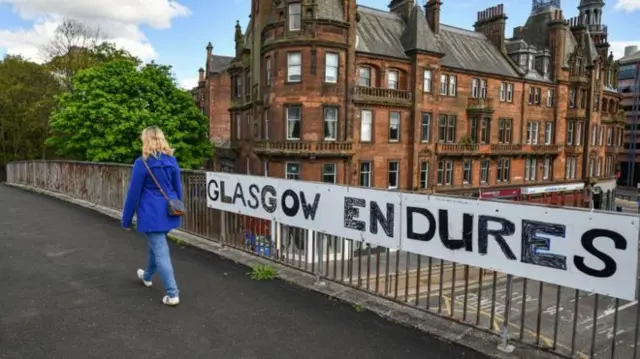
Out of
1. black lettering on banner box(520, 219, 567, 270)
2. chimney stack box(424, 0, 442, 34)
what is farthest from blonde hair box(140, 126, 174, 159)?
chimney stack box(424, 0, 442, 34)

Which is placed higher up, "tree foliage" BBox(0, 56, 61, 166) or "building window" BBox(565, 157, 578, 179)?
"tree foliage" BBox(0, 56, 61, 166)

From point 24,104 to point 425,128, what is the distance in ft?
147

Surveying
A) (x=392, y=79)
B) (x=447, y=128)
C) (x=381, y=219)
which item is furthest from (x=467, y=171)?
(x=381, y=219)

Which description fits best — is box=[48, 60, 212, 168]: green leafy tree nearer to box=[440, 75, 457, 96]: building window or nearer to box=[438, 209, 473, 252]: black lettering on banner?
box=[440, 75, 457, 96]: building window

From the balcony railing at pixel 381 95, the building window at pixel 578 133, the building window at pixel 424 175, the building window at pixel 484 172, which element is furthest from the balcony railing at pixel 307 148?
the building window at pixel 578 133

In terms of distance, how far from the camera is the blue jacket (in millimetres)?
5215

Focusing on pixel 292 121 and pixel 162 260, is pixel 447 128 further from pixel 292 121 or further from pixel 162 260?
pixel 162 260

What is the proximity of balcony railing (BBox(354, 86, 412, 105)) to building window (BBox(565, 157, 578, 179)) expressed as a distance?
25.9 meters

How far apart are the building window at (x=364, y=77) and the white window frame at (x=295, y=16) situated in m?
5.60

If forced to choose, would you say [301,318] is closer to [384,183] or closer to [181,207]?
[181,207]

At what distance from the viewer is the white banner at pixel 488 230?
147 inches

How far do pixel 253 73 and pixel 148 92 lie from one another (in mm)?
7787

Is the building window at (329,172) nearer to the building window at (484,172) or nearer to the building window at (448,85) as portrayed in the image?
the building window at (448,85)

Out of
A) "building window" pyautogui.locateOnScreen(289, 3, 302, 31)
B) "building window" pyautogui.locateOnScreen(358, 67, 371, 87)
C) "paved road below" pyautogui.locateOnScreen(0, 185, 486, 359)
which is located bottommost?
"paved road below" pyautogui.locateOnScreen(0, 185, 486, 359)
